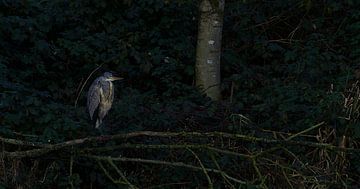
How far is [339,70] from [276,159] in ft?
8.81

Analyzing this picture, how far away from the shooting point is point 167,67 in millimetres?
7707

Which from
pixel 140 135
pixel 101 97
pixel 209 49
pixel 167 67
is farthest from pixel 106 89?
pixel 140 135

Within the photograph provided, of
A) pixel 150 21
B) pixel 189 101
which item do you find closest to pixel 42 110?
pixel 189 101

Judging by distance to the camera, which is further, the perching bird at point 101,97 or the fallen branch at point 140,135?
the perching bird at point 101,97

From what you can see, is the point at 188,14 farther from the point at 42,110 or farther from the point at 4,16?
the point at 42,110

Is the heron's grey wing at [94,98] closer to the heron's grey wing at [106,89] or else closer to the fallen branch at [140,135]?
the heron's grey wing at [106,89]

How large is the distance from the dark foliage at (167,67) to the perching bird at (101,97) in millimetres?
107

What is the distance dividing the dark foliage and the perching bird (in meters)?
0.11

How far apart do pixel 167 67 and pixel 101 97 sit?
1.39m

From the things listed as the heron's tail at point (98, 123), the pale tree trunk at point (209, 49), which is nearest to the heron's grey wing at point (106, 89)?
the heron's tail at point (98, 123)

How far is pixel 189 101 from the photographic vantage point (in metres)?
7.00

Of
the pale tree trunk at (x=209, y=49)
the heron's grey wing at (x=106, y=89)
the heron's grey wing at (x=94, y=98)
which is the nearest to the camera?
the heron's grey wing at (x=94, y=98)

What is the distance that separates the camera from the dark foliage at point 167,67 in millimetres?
5895

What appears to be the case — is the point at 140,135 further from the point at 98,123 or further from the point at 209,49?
the point at 209,49
